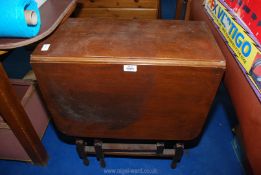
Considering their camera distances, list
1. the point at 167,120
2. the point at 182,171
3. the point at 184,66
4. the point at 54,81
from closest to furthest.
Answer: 1. the point at 184,66
2. the point at 54,81
3. the point at 167,120
4. the point at 182,171

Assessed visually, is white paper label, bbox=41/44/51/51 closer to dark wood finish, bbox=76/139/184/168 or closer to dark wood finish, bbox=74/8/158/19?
dark wood finish, bbox=76/139/184/168

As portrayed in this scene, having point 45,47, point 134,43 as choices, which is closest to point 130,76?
point 134,43

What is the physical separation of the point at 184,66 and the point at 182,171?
0.91 meters

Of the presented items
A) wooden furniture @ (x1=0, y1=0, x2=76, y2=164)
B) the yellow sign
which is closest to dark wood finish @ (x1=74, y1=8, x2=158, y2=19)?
wooden furniture @ (x1=0, y1=0, x2=76, y2=164)

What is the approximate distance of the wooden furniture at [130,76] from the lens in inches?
33.2

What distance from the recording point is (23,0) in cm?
84

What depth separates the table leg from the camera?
98 centimetres

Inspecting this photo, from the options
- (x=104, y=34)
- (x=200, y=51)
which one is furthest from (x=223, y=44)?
(x=104, y=34)

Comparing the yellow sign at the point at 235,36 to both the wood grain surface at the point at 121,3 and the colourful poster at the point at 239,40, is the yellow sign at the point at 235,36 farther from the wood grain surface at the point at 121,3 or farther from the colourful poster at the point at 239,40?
the wood grain surface at the point at 121,3

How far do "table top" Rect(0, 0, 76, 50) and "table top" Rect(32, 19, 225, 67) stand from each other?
4 centimetres

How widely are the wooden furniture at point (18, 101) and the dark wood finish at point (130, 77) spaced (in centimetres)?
6

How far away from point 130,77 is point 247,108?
1.64 ft

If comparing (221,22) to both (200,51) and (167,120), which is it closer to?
(200,51)

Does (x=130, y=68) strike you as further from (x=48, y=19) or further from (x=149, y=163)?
(x=149, y=163)
